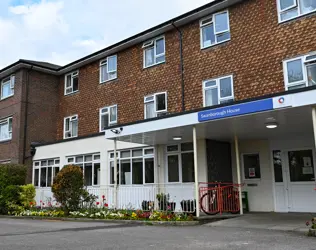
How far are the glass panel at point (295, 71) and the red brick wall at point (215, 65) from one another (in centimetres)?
27

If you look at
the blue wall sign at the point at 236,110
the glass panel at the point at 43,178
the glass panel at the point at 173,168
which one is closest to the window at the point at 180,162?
the glass panel at the point at 173,168

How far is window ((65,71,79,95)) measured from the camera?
73.3 feet

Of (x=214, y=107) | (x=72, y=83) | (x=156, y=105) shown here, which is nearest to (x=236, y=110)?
(x=214, y=107)

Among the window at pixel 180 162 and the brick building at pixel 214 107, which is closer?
the brick building at pixel 214 107

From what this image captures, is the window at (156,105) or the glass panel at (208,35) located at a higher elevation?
the glass panel at (208,35)

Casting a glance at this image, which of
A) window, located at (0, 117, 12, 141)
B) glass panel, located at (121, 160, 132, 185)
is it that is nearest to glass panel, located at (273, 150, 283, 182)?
glass panel, located at (121, 160, 132, 185)

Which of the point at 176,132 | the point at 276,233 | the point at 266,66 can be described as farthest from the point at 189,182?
the point at 276,233

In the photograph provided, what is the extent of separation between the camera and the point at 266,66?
540 inches

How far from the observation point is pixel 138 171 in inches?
667

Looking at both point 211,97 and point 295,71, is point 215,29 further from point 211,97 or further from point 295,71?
point 295,71

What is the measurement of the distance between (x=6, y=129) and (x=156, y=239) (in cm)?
1755

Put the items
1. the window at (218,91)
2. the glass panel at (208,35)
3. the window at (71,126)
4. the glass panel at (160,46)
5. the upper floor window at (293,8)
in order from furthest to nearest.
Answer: the window at (71,126)
the glass panel at (160,46)
the glass panel at (208,35)
the window at (218,91)
the upper floor window at (293,8)

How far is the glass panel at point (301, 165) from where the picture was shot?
43.1ft

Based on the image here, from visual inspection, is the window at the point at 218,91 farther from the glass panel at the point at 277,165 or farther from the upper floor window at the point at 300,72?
the glass panel at the point at 277,165
